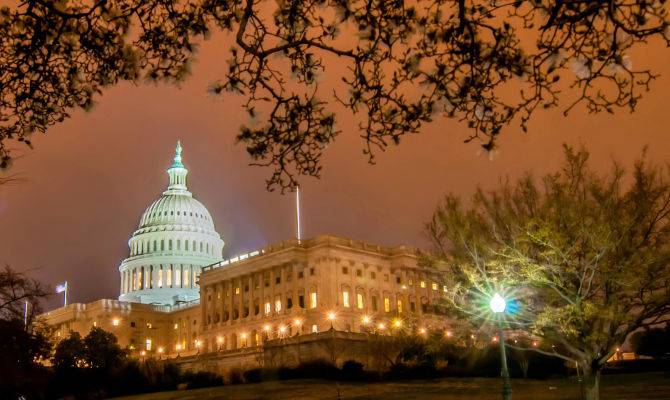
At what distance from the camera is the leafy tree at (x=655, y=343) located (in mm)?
71562

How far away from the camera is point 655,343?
239ft

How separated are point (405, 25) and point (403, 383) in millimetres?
46178

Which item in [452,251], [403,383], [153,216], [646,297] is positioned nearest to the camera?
[646,297]

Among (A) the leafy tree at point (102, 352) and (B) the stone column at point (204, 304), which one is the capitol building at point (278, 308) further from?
(A) the leafy tree at point (102, 352)

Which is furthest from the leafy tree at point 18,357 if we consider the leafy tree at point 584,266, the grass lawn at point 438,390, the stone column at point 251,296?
the stone column at point 251,296

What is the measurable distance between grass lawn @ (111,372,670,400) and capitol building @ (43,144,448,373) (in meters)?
8.98

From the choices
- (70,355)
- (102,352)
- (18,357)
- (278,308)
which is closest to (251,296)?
(278,308)

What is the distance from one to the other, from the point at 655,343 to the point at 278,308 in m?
52.5

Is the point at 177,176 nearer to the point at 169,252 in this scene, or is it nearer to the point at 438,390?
the point at 169,252

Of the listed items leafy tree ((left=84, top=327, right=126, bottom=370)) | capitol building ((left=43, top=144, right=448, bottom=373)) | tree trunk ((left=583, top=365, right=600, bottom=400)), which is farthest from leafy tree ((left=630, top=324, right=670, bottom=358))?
leafy tree ((left=84, top=327, right=126, bottom=370))

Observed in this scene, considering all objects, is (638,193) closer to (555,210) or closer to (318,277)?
(555,210)

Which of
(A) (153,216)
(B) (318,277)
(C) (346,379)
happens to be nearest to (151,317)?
(A) (153,216)

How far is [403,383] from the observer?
171 ft

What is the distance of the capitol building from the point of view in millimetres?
73125
